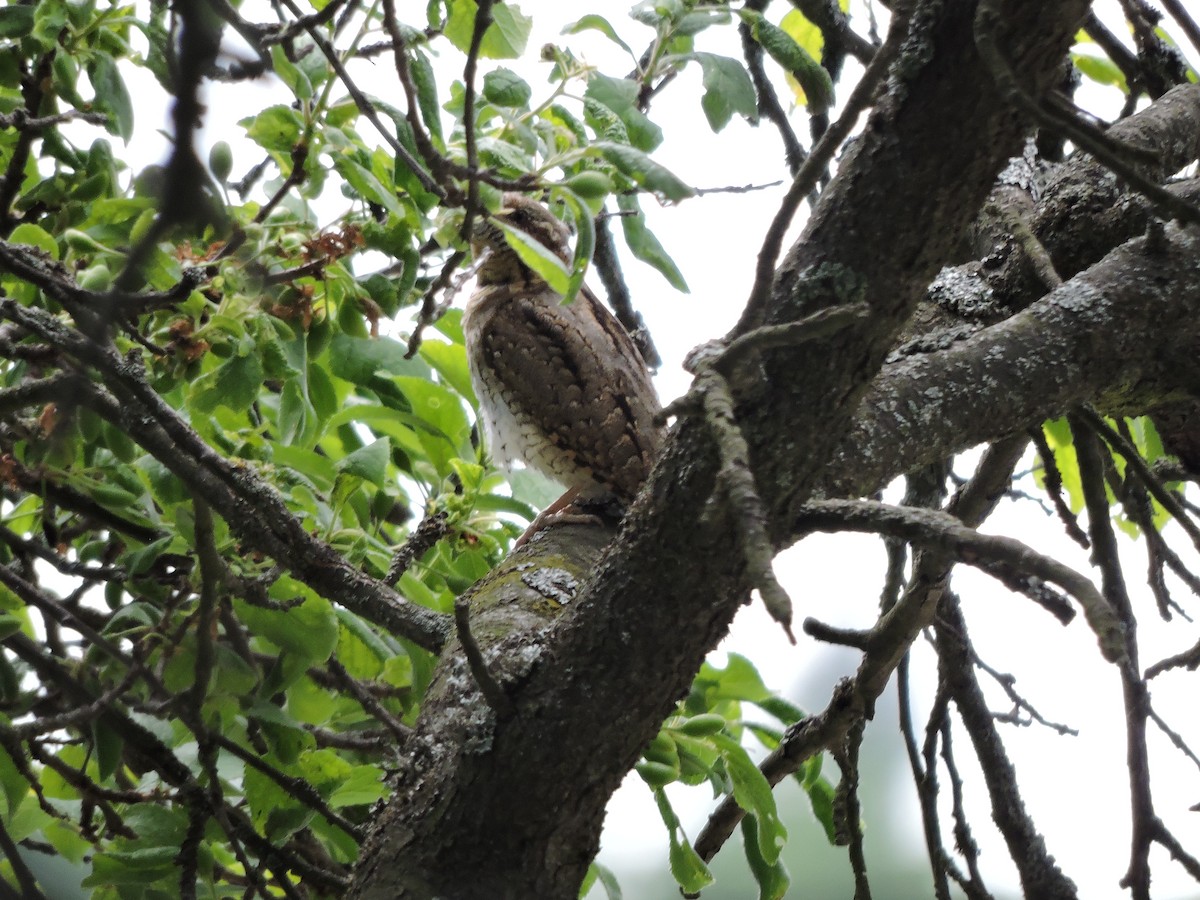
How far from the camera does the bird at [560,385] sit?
297 cm

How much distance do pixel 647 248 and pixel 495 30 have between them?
1.39ft

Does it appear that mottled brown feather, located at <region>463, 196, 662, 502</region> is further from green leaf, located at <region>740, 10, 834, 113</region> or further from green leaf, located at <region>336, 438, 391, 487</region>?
green leaf, located at <region>740, 10, 834, 113</region>

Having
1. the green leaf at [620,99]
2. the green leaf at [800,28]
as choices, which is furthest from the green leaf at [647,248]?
the green leaf at [800,28]

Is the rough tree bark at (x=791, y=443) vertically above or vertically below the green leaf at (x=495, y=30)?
below

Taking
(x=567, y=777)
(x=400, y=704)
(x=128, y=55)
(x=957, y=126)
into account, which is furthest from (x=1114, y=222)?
(x=128, y=55)

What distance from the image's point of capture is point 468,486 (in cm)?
205

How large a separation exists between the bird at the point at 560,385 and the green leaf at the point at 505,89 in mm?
1298

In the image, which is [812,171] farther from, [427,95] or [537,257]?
[427,95]

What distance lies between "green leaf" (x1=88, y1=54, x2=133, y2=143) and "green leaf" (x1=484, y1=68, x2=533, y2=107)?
0.68m

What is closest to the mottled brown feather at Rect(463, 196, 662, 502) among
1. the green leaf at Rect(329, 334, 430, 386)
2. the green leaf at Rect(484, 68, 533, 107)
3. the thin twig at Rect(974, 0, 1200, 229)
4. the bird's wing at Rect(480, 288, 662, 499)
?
the bird's wing at Rect(480, 288, 662, 499)

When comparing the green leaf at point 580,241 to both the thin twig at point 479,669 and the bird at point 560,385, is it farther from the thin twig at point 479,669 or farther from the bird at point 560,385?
the bird at point 560,385

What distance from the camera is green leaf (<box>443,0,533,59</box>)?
1668mm

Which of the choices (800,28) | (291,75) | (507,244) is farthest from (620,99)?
(507,244)

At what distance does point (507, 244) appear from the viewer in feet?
10.5
